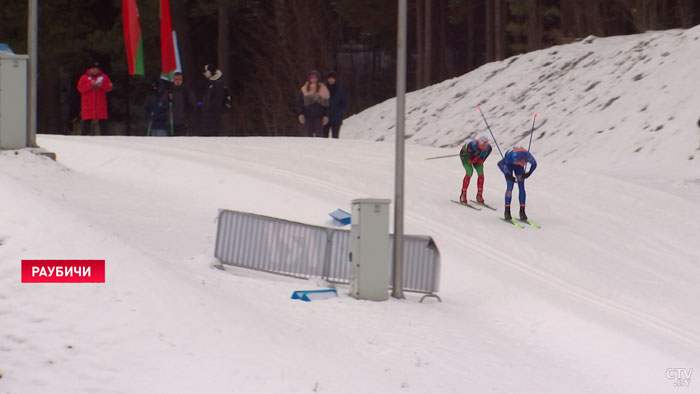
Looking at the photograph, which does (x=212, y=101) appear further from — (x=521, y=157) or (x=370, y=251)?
(x=370, y=251)

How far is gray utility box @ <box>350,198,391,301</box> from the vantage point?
36.7 feet

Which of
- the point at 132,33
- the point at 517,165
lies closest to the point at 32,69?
the point at 132,33

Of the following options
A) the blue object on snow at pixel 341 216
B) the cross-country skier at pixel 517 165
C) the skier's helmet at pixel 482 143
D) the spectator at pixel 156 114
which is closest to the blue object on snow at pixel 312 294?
the blue object on snow at pixel 341 216

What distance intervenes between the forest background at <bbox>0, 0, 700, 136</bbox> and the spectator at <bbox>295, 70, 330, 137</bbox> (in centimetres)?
1087

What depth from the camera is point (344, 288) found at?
11.9 meters

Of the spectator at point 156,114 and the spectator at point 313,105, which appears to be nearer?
the spectator at point 313,105

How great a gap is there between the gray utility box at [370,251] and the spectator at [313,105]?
10.3 meters

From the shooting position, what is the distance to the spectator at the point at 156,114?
71.9 feet

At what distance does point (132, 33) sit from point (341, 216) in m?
8.16

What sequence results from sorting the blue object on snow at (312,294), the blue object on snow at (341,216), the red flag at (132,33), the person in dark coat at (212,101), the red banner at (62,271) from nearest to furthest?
the red banner at (62,271), the blue object on snow at (312,294), the blue object on snow at (341,216), the red flag at (132,33), the person in dark coat at (212,101)

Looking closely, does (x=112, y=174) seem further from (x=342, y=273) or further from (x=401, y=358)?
(x=401, y=358)

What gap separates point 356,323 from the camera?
1001 centimetres

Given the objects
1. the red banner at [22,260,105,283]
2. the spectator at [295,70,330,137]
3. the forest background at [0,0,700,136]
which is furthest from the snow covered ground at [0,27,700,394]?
the forest background at [0,0,700,136]

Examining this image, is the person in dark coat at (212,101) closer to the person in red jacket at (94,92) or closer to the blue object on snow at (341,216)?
the person in red jacket at (94,92)
